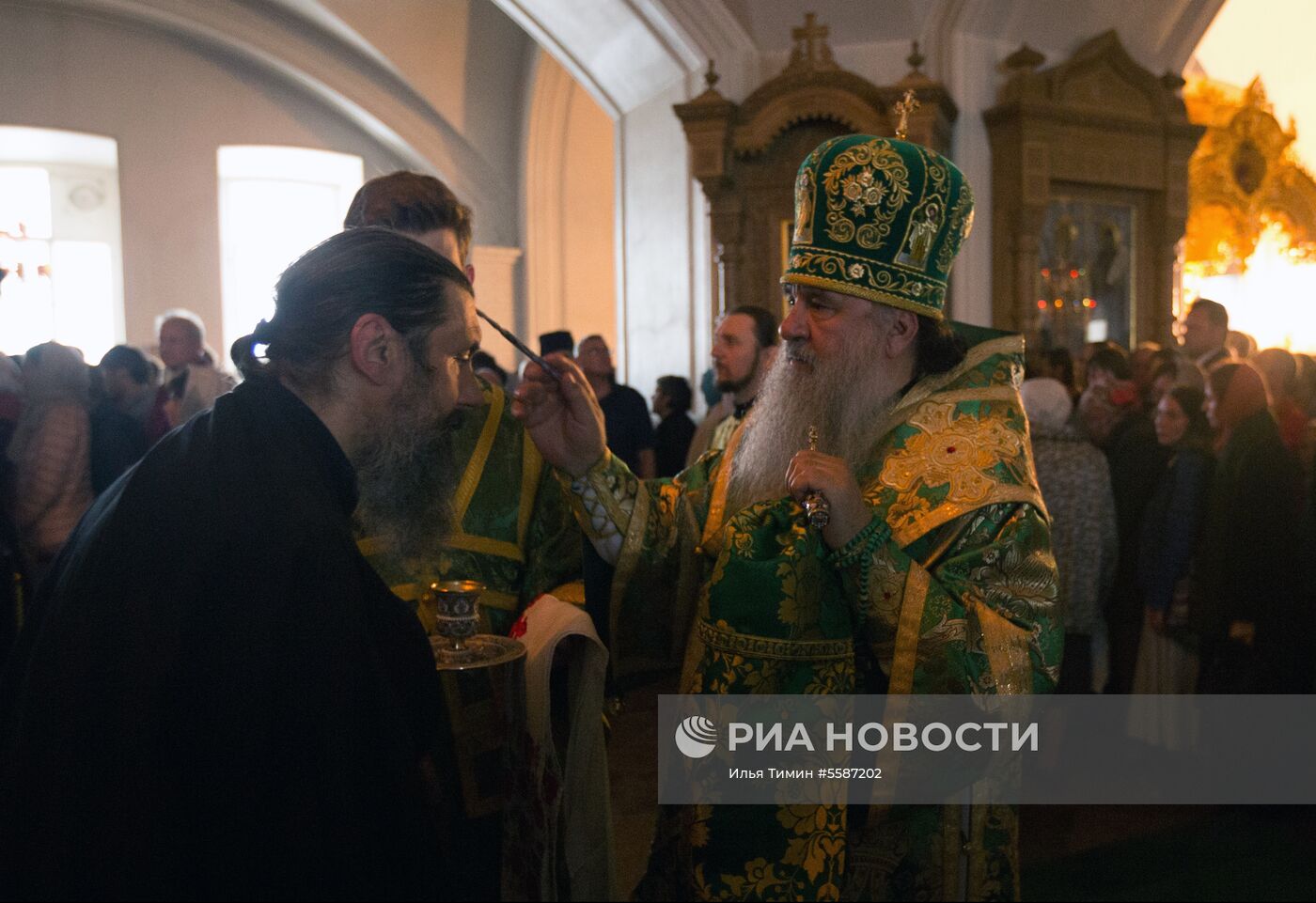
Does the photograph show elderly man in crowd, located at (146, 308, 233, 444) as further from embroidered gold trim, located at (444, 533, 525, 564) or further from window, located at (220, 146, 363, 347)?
window, located at (220, 146, 363, 347)

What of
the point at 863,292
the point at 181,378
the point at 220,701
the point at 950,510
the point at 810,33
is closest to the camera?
the point at 220,701

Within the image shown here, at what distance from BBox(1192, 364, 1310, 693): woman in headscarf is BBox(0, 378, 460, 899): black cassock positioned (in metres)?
3.68

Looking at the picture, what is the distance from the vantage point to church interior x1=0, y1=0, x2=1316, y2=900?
172 inches

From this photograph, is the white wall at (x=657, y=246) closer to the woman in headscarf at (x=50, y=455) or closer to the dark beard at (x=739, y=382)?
the dark beard at (x=739, y=382)

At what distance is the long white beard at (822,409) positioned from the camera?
75.4 inches

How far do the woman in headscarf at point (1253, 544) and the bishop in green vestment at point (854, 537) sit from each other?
8.52 feet

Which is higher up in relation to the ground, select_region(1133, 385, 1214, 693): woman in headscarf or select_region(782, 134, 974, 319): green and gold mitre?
select_region(782, 134, 974, 319): green and gold mitre

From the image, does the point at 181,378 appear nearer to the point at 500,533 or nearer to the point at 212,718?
the point at 500,533

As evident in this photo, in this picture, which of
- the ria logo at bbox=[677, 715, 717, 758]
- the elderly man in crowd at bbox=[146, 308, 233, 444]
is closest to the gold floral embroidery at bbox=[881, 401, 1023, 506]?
the ria logo at bbox=[677, 715, 717, 758]

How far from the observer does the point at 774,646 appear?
177cm

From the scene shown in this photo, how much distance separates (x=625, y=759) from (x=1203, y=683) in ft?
7.40

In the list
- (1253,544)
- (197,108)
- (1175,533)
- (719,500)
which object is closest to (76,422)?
(719,500)

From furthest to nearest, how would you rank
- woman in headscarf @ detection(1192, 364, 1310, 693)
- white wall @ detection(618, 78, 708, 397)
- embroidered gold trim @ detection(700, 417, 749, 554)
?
white wall @ detection(618, 78, 708, 397), woman in headscarf @ detection(1192, 364, 1310, 693), embroidered gold trim @ detection(700, 417, 749, 554)

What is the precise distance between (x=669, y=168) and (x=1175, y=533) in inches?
182
